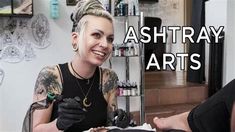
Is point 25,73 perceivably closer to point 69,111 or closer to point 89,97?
point 89,97

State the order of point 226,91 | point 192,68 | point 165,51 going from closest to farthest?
point 226,91
point 192,68
point 165,51

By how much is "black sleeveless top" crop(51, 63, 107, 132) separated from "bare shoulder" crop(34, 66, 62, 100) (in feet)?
0.07

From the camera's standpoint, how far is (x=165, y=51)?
442 cm

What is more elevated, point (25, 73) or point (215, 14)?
point (215, 14)

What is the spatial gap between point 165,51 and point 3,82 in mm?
2645

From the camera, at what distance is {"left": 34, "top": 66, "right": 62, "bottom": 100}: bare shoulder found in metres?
1.06

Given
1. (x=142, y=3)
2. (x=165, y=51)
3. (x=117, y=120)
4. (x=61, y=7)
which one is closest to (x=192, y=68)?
(x=165, y=51)

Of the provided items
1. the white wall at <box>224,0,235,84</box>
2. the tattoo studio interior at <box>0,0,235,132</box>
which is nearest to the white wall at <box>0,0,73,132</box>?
the tattoo studio interior at <box>0,0,235,132</box>

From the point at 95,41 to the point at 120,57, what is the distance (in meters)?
1.61

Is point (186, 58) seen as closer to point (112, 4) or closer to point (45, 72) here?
point (112, 4)

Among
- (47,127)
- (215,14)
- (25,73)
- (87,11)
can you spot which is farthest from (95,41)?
(215,14)

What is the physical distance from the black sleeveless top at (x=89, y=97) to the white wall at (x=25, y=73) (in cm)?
128

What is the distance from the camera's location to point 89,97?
113 centimetres

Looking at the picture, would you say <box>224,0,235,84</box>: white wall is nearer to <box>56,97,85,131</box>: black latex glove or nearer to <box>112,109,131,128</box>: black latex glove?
<box>112,109,131,128</box>: black latex glove
